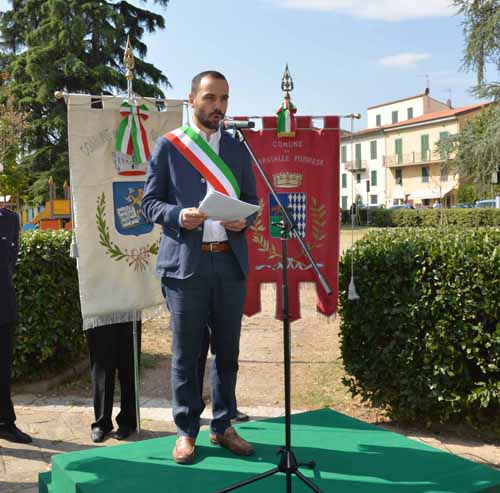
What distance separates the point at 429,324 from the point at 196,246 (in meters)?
2.19

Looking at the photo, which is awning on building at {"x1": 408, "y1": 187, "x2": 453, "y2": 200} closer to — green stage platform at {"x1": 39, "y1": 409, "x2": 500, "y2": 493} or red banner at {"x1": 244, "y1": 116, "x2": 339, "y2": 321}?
red banner at {"x1": 244, "y1": 116, "x2": 339, "y2": 321}

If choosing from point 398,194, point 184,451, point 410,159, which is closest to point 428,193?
point 410,159

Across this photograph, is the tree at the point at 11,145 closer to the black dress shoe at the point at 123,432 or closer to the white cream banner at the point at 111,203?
the white cream banner at the point at 111,203

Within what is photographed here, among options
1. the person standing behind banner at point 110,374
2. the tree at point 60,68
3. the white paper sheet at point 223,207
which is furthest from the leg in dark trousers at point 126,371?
the tree at point 60,68

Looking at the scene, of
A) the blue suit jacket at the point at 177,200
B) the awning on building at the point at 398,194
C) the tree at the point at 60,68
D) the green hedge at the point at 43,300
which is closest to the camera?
the blue suit jacket at the point at 177,200

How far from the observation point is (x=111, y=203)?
4.52 metres

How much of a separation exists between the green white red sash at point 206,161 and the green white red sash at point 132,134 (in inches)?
51.0

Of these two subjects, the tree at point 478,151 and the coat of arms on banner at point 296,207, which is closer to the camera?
the coat of arms on banner at point 296,207

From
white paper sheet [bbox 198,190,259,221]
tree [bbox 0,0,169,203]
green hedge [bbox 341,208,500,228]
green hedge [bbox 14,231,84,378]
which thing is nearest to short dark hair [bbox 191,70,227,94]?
white paper sheet [bbox 198,190,259,221]

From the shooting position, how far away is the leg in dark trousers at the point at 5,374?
15.0 feet

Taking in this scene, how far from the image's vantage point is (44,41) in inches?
1075

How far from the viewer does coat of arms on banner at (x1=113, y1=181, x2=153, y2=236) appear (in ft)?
14.9

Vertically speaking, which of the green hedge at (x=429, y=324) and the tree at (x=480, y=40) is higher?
the tree at (x=480, y=40)

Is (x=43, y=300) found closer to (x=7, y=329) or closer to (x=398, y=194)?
(x=7, y=329)
